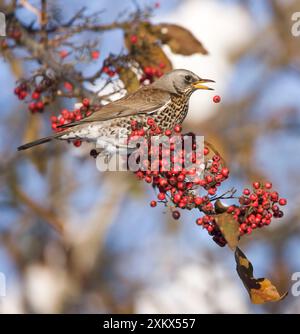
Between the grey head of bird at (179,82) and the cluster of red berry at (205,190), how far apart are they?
1.04 metres

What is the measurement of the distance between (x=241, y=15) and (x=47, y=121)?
361 centimetres

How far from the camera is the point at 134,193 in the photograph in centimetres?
860

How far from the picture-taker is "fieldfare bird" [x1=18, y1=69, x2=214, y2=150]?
430 centimetres

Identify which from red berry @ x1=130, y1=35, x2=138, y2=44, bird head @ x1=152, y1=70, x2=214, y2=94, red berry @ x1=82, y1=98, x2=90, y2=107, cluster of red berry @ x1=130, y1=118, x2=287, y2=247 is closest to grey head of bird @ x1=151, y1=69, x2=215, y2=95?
bird head @ x1=152, y1=70, x2=214, y2=94

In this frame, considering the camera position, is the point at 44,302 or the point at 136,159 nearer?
the point at 136,159

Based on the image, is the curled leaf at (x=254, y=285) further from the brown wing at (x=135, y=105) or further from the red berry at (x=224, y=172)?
the brown wing at (x=135, y=105)

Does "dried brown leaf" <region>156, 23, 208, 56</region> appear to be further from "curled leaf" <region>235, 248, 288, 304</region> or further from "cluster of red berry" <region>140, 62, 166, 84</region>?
"curled leaf" <region>235, 248, 288, 304</region>

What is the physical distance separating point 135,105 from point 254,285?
1.69 meters

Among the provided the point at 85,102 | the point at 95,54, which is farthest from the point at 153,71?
the point at 85,102

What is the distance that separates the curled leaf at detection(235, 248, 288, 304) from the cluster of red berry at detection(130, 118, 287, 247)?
4.8 inches

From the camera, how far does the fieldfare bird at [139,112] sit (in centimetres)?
430

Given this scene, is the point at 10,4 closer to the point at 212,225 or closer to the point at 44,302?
the point at 212,225
